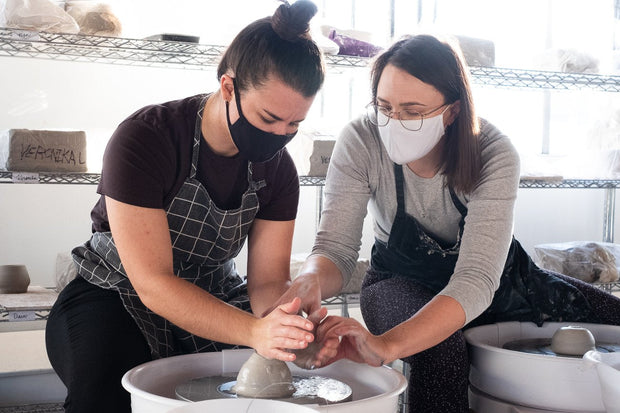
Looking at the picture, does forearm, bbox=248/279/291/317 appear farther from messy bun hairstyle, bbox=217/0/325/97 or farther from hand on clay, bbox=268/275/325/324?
messy bun hairstyle, bbox=217/0/325/97

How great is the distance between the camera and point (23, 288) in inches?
94.2

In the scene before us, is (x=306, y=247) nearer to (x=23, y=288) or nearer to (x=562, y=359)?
(x=23, y=288)

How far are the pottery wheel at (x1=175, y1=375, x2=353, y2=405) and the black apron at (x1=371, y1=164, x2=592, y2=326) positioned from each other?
16.7 inches

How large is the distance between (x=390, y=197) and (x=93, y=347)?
27.6 inches

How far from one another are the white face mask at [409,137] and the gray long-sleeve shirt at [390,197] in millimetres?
69

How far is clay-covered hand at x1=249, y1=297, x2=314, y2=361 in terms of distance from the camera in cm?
110

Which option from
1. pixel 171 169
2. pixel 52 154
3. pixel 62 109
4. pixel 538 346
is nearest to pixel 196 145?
pixel 171 169

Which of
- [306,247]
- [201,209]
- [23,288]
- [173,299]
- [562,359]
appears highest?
[201,209]

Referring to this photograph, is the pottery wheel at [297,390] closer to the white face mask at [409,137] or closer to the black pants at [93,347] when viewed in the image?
the black pants at [93,347]

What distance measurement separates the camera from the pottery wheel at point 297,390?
114cm

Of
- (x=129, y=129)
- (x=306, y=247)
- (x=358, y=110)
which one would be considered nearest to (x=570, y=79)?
(x=358, y=110)

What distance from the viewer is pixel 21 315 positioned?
7.09 feet

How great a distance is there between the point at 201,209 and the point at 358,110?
7.12 ft

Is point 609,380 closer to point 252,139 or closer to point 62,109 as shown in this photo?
point 252,139
